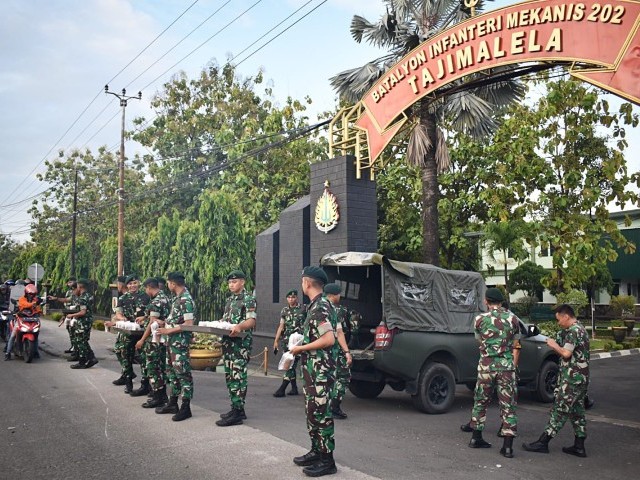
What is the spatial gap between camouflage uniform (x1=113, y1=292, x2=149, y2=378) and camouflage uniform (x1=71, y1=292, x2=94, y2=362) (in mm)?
2413

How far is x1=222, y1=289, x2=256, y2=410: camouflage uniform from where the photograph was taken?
7.19m

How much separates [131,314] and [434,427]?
5.27 m

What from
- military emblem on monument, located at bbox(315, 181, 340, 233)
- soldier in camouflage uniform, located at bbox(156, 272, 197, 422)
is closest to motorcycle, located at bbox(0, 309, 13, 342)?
military emblem on monument, located at bbox(315, 181, 340, 233)

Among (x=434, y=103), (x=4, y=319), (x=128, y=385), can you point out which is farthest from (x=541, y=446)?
(x=4, y=319)

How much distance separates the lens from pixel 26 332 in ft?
43.1

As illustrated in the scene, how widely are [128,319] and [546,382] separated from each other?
Answer: 23.3ft

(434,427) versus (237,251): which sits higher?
(237,251)

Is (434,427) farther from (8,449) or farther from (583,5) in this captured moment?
(583,5)

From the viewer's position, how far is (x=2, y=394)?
9.38 meters

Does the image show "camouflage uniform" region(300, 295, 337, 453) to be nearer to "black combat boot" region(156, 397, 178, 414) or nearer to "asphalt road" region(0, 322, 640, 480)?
"asphalt road" region(0, 322, 640, 480)

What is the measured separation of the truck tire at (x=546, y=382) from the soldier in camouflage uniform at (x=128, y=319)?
664cm

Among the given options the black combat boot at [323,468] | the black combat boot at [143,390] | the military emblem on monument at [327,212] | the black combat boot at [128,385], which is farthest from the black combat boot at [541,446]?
the military emblem on monument at [327,212]

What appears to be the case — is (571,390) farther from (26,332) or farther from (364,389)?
(26,332)

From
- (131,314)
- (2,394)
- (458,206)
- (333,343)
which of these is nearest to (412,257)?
(458,206)
